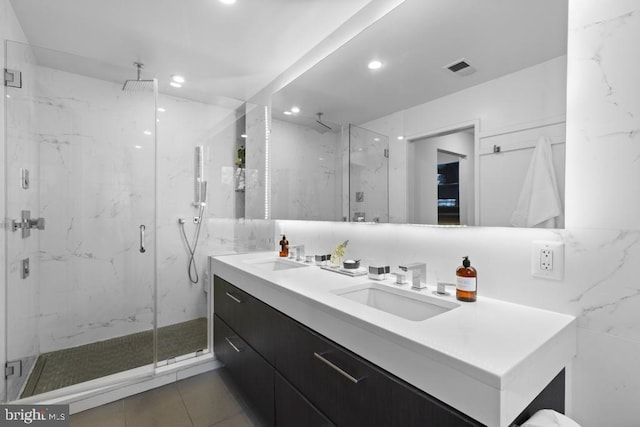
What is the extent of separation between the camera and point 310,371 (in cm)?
114

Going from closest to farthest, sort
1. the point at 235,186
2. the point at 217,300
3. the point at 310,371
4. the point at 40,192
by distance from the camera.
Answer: the point at 310,371 → the point at 40,192 → the point at 217,300 → the point at 235,186

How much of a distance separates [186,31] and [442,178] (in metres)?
1.90

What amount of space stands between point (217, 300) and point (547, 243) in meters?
2.04

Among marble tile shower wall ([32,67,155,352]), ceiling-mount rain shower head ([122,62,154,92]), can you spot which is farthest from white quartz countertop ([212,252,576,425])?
ceiling-mount rain shower head ([122,62,154,92])

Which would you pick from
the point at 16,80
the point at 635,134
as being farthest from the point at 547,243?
the point at 16,80

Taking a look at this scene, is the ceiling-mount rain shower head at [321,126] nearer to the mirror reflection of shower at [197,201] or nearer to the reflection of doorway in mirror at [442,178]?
the reflection of doorway in mirror at [442,178]

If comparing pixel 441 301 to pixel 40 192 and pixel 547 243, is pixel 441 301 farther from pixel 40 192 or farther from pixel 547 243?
pixel 40 192

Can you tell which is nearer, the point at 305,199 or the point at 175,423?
the point at 175,423

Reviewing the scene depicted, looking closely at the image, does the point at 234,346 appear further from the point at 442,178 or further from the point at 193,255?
the point at 442,178

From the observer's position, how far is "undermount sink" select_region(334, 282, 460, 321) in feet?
3.90

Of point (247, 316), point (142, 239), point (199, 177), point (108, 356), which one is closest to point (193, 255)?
point (142, 239)

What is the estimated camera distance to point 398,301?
1.33 meters

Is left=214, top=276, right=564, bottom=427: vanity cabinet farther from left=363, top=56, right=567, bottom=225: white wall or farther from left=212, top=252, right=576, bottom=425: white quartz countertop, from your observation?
left=363, top=56, right=567, bottom=225: white wall

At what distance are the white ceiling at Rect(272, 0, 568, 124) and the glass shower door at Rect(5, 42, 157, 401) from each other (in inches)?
56.8
